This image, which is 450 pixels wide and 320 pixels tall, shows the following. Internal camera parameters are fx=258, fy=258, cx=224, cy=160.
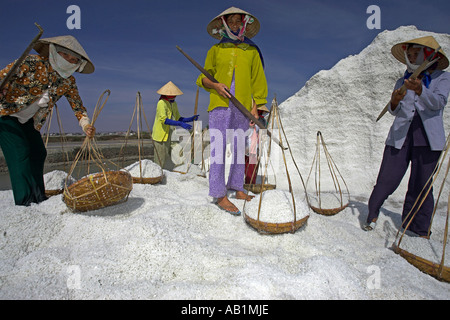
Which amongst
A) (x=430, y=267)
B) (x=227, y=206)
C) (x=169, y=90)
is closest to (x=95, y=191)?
(x=227, y=206)

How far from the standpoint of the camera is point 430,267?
4.32 feet

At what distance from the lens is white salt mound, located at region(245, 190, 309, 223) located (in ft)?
5.32

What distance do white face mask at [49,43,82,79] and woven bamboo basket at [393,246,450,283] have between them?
8.48ft

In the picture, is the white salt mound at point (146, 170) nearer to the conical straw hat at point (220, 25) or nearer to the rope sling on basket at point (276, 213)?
the rope sling on basket at point (276, 213)

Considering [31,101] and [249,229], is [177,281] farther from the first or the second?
[31,101]

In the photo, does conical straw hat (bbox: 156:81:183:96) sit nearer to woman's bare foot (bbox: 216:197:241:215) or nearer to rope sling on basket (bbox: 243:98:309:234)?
woman's bare foot (bbox: 216:197:241:215)

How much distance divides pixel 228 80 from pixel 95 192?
1266mm

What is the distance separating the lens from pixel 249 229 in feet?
5.85

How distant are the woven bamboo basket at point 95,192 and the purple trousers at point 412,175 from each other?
1.93m

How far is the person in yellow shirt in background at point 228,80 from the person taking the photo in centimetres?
194

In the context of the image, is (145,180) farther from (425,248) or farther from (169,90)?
(425,248)

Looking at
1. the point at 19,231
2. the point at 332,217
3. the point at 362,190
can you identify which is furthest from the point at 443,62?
the point at 19,231

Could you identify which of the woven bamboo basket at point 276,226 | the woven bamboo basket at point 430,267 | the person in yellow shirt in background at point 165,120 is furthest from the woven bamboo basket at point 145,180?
the woven bamboo basket at point 430,267

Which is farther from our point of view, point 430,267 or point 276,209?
point 276,209
